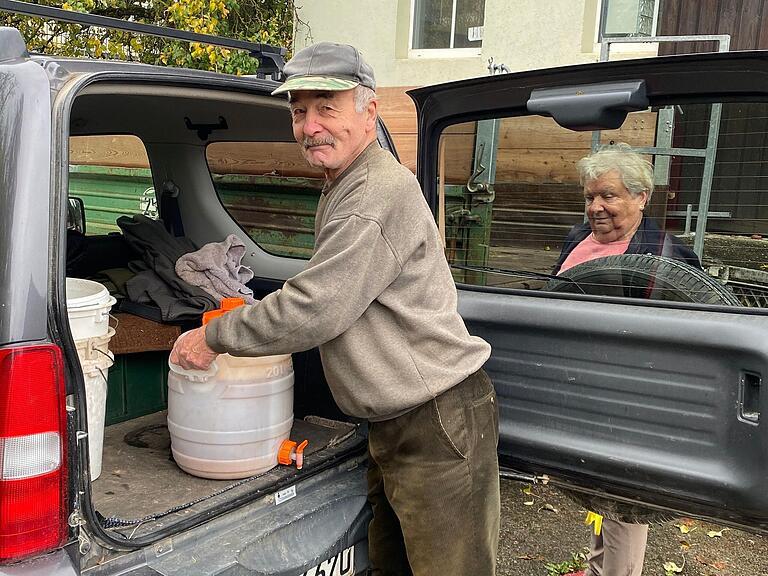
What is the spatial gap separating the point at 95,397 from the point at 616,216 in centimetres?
162

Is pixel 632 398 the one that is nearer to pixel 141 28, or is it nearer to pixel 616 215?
pixel 616 215

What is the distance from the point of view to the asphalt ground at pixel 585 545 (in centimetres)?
346

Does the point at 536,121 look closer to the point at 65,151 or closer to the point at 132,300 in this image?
the point at 65,151

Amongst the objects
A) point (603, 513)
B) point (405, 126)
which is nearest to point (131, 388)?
point (603, 513)

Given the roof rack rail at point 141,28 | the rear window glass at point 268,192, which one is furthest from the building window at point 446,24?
the roof rack rail at point 141,28

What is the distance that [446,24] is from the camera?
6.85 m

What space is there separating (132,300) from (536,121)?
1.92 metres

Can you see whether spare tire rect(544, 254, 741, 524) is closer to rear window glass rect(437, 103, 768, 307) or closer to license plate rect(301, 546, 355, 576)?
rear window glass rect(437, 103, 768, 307)

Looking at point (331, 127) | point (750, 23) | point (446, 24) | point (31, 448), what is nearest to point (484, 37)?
point (446, 24)

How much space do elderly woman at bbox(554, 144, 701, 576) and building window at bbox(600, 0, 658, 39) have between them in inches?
157

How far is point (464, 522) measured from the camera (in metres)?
2.13

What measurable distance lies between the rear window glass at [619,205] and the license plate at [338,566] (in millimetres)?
971

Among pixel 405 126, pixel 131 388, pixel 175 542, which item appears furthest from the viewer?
pixel 405 126

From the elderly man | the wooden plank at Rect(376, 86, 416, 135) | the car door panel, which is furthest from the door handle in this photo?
the wooden plank at Rect(376, 86, 416, 135)
